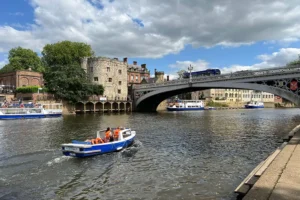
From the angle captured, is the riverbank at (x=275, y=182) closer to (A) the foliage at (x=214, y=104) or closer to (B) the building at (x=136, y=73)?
(B) the building at (x=136, y=73)

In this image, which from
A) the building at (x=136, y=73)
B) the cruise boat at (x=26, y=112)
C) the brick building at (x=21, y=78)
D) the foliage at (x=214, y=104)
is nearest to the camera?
the cruise boat at (x=26, y=112)

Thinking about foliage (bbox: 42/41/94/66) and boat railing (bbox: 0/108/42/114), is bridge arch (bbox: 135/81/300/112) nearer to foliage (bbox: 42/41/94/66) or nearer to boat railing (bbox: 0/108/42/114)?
foliage (bbox: 42/41/94/66)

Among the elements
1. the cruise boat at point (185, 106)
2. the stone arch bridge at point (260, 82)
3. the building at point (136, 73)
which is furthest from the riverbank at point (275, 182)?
the building at point (136, 73)

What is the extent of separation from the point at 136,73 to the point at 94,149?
8473 cm

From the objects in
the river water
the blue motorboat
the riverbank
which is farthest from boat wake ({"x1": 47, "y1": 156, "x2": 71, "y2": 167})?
the riverbank

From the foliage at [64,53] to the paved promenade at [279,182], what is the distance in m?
70.1

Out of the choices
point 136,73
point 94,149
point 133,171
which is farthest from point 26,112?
point 136,73

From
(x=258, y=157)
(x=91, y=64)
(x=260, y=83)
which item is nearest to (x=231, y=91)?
(x=91, y=64)

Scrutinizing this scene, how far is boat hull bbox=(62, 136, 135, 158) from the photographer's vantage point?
16.3m

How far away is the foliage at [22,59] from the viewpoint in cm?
8575

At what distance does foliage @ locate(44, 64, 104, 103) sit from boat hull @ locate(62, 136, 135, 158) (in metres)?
46.3

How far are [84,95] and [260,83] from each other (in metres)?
40.9

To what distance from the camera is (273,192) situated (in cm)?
744

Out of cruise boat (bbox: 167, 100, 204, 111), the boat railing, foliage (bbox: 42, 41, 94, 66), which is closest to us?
the boat railing
